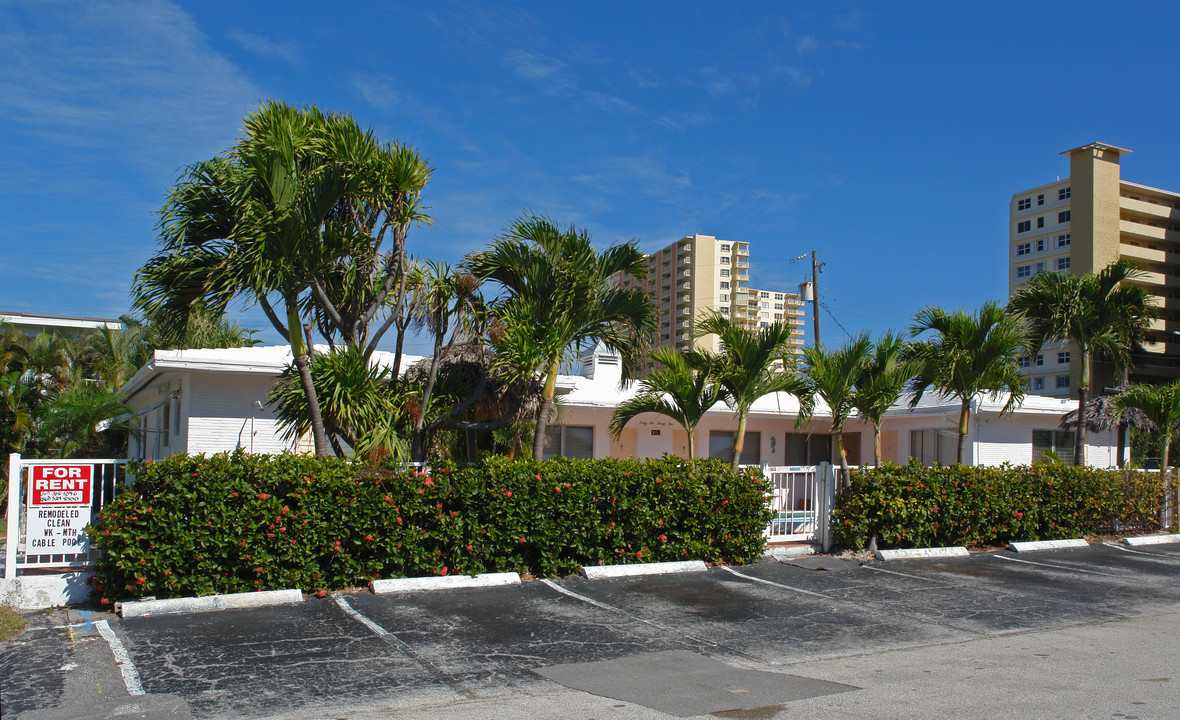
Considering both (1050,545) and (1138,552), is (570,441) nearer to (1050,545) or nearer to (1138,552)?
(1050,545)

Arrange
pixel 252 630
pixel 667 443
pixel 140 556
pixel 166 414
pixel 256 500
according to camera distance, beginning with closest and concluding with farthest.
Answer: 1. pixel 252 630
2. pixel 140 556
3. pixel 256 500
4. pixel 166 414
5. pixel 667 443

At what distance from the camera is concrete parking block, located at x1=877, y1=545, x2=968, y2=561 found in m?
12.9

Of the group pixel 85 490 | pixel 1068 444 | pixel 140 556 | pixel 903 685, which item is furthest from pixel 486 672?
pixel 1068 444

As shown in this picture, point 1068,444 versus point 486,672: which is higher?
point 1068,444

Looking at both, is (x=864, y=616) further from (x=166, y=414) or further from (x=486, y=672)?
(x=166, y=414)

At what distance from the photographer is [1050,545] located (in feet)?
47.9

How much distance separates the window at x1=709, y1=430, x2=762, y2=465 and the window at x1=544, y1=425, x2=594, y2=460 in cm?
326

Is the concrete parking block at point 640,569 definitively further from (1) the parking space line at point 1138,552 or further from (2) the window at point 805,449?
(2) the window at point 805,449

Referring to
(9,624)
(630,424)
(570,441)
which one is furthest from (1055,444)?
(9,624)

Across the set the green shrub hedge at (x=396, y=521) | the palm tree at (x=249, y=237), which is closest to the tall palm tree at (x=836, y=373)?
the green shrub hedge at (x=396, y=521)

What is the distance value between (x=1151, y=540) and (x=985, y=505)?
4462 millimetres

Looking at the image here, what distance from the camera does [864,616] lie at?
29.9 ft

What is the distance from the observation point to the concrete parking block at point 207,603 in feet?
27.3

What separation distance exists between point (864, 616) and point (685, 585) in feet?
7.41
